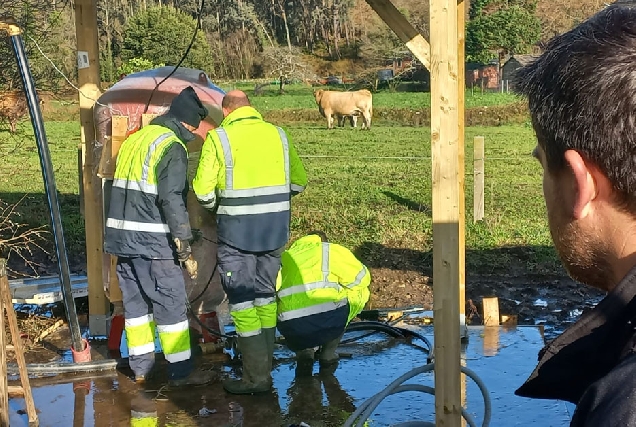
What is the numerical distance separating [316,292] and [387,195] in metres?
8.01

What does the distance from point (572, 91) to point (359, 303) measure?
16.0 ft

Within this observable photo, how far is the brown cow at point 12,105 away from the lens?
27.2 feet

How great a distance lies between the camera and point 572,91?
1.22 metres

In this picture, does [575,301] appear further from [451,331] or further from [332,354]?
[451,331]

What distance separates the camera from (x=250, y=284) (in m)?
5.60

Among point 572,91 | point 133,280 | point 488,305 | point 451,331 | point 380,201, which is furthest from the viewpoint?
point 380,201

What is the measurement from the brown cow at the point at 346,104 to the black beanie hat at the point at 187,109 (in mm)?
22929

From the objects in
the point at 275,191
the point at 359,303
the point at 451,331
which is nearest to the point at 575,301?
the point at 359,303

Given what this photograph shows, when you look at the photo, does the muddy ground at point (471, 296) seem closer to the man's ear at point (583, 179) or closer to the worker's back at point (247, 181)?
the worker's back at point (247, 181)

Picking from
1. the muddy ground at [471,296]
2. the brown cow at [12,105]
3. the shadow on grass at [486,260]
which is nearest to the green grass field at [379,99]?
the shadow on grass at [486,260]

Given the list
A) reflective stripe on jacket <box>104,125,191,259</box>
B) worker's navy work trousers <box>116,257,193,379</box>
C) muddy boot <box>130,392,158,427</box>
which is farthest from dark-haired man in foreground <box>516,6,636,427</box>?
worker's navy work trousers <box>116,257,193,379</box>

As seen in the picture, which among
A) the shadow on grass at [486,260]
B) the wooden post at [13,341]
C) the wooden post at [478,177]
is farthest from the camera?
the wooden post at [478,177]

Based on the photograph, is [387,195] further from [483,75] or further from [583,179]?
[483,75]

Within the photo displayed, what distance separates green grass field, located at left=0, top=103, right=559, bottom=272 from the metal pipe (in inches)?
129
